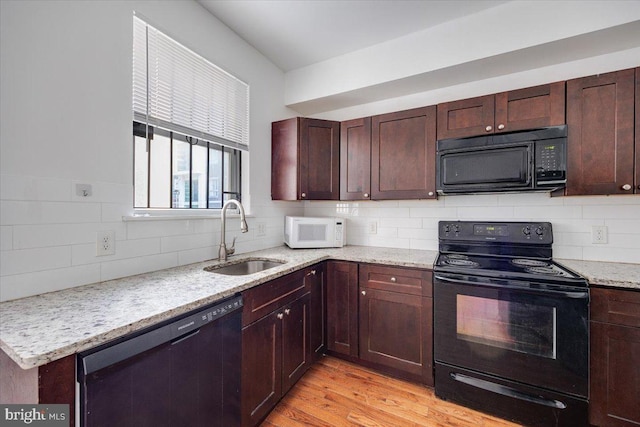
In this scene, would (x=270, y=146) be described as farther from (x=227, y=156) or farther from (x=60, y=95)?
(x=60, y=95)

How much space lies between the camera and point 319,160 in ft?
8.48

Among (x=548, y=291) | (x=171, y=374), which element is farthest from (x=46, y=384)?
(x=548, y=291)

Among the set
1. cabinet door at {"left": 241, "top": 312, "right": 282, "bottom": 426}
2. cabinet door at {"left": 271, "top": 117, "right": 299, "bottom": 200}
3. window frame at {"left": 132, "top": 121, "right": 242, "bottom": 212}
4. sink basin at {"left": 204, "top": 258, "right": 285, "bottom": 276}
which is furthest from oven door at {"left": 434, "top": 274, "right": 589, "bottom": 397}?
window frame at {"left": 132, "top": 121, "right": 242, "bottom": 212}

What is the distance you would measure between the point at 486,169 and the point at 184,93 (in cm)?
219

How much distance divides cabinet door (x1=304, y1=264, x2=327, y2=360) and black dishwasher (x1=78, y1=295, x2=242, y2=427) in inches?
29.5

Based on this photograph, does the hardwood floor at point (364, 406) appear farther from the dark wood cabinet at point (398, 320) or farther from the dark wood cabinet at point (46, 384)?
the dark wood cabinet at point (46, 384)

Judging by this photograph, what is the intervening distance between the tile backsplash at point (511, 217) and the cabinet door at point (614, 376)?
28.6 inches

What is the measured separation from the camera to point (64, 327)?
87 centimetres

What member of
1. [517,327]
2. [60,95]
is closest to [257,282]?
[60,95]

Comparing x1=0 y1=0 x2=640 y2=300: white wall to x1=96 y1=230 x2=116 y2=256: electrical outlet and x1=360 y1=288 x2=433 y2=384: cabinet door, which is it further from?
x1=360 y1=288 x2=433 y2=384: cabinet door

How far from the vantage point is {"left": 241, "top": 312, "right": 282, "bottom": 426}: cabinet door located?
143 cm

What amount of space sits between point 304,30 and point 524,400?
2961 mm

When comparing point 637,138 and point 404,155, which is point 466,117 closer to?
point 404,155

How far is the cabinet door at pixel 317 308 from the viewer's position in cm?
204
